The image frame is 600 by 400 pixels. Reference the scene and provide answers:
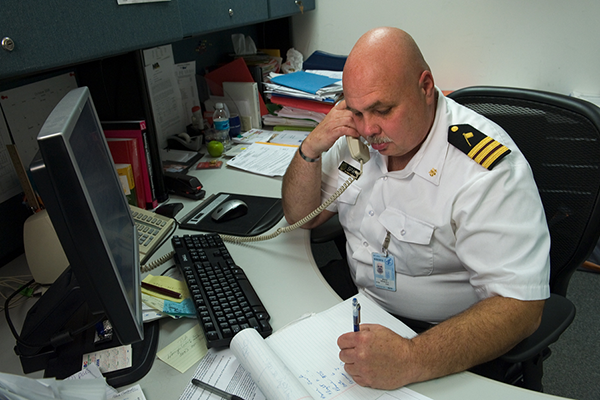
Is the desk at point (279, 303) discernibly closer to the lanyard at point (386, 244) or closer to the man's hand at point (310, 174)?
the man's hand at point (310, 174)

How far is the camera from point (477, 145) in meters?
0.92

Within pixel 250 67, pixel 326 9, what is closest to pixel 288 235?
pixel 250 67

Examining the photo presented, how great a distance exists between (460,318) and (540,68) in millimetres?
1666

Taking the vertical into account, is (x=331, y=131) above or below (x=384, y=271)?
above

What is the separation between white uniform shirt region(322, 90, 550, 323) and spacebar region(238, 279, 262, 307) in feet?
1.03

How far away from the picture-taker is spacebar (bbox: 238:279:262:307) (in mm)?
900

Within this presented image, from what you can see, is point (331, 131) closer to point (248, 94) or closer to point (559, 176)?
point (559, 176)

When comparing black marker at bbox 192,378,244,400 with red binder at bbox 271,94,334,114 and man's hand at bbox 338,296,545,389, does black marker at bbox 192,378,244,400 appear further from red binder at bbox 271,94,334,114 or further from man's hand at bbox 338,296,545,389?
red binder at bbox 271,94,334,114

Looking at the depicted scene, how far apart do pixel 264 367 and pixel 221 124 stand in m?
1.26

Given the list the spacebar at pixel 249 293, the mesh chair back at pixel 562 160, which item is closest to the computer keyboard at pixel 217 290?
the spacebar at pixel 249 293

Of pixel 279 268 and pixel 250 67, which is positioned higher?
pixel 250 67

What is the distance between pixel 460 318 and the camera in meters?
0.81

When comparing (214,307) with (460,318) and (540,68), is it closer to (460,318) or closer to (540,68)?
(460,318)

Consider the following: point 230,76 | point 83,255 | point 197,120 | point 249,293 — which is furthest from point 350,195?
point 230,76
